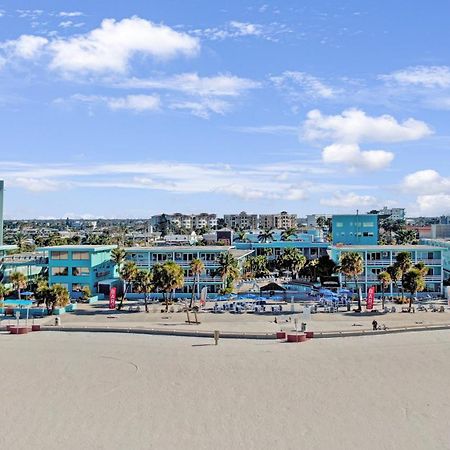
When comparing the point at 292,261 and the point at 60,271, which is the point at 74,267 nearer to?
Answer: the point at 60,271

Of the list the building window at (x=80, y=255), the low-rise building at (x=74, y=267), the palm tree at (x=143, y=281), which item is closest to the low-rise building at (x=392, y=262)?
the palm tree at (x=143, y=281)

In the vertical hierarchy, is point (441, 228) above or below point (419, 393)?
above

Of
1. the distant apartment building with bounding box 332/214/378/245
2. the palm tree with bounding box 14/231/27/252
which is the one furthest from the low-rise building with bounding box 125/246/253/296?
the palm tree with bounding box 14/231/27/252

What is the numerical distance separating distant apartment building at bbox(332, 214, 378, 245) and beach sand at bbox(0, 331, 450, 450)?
44.8 m

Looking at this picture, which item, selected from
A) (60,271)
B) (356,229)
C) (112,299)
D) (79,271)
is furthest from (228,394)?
(356,229)

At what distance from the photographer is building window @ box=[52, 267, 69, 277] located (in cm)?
6178

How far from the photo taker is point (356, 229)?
273ft

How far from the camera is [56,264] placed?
61.9 metres

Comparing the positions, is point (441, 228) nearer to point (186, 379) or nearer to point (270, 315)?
point (270, 315)

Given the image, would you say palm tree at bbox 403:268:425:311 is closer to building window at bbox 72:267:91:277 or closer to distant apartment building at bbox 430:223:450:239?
building window at bbox 72:267:91:277

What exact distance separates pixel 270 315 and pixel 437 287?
2273 cm

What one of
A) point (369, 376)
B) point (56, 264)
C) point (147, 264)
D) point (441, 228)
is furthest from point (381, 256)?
point (441, 228)

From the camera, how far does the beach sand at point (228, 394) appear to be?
22031 mm

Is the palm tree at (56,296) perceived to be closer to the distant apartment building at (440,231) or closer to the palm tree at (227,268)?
the palm tree at (227,268)
